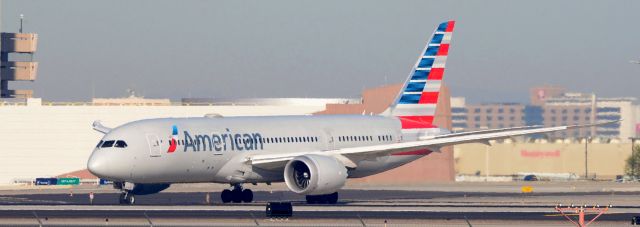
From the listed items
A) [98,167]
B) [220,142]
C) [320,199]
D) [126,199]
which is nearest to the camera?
[98,167]

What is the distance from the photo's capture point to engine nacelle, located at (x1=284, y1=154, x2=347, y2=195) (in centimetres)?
6162

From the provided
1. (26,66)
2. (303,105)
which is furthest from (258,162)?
(26,66)

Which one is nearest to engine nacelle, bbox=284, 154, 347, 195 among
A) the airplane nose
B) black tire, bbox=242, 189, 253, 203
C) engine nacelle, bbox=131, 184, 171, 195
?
black tire, bbox=242, 189, 253, 203

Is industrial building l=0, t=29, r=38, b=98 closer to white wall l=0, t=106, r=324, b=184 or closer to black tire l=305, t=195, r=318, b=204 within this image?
white wall l=0, t=106, r=324, b=184

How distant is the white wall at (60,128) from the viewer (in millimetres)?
141375

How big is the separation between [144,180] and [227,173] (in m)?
4.48

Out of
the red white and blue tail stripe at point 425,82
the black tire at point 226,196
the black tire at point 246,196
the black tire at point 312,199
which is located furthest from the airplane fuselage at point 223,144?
the red white and blue tail stripe at point 425,82

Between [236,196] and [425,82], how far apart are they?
14.7 metres

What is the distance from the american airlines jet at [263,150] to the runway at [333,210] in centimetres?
157

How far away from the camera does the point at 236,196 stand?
65.2m

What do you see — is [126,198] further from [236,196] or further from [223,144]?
[236,196]

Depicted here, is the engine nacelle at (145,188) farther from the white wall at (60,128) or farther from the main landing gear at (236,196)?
the white wall at (60,128)

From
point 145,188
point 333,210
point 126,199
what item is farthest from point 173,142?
point 333,210

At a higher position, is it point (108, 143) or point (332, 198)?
point (108, 143)
